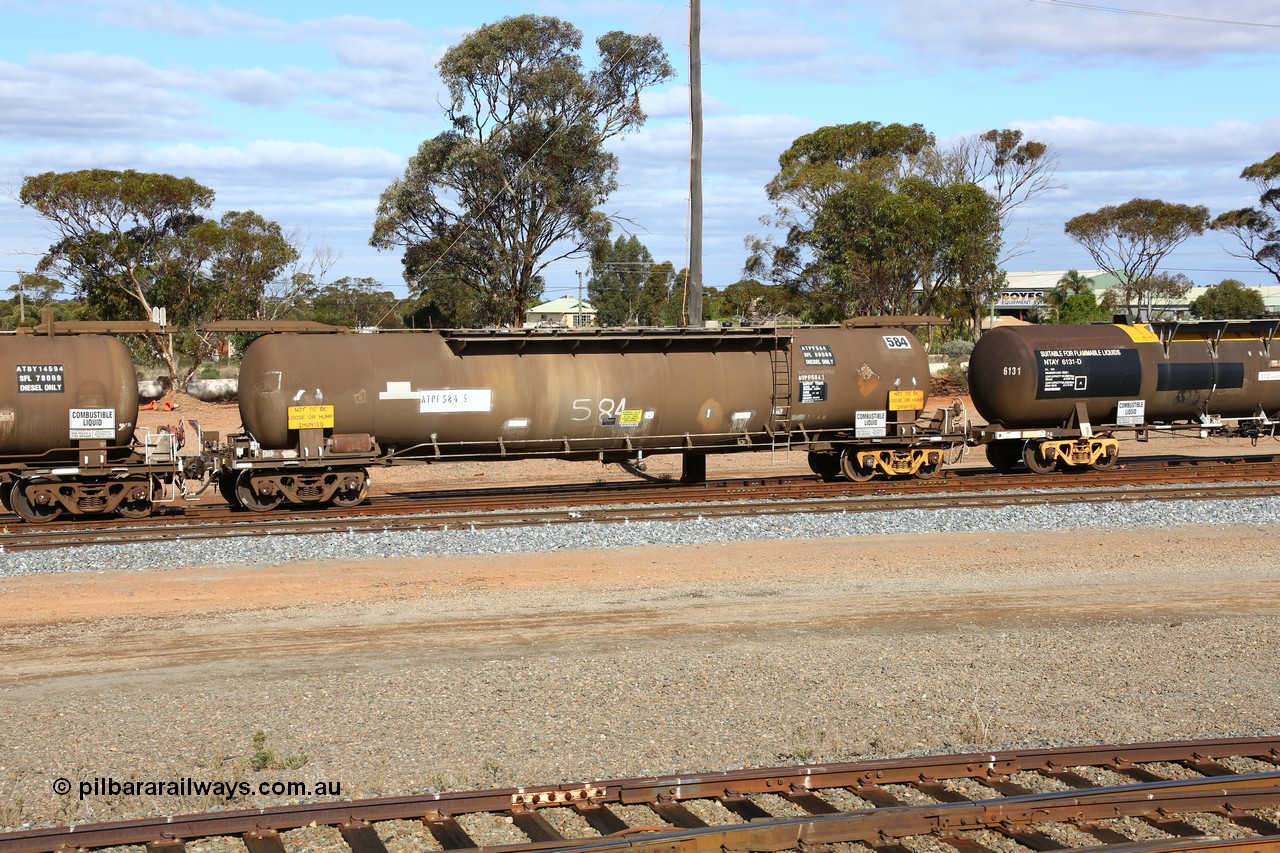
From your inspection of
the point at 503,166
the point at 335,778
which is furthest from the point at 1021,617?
the point at 503,166

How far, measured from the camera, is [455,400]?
20.2 meters

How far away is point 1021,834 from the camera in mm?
6762

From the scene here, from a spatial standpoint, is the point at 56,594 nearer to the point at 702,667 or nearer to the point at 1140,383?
the point at 702,667

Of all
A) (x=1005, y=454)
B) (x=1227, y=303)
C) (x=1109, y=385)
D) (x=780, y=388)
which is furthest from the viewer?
(x=1227, y=303)

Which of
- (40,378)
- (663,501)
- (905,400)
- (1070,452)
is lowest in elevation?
(663,501)

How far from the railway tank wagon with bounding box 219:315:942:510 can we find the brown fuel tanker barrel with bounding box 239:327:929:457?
1.0 inches

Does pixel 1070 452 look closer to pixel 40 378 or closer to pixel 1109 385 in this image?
pixel 1109 385

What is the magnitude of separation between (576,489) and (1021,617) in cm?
1199

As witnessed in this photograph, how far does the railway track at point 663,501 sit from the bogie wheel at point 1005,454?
24.8 inches

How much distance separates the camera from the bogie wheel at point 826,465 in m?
24.2

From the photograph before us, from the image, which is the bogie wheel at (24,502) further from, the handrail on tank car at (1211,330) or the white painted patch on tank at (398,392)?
the handrail on tank car at (1211,330)

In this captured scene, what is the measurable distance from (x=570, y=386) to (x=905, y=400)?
24.2 ft

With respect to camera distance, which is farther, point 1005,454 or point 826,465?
point 1005,454

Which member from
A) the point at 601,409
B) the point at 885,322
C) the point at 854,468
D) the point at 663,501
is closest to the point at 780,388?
the point at 854,468
